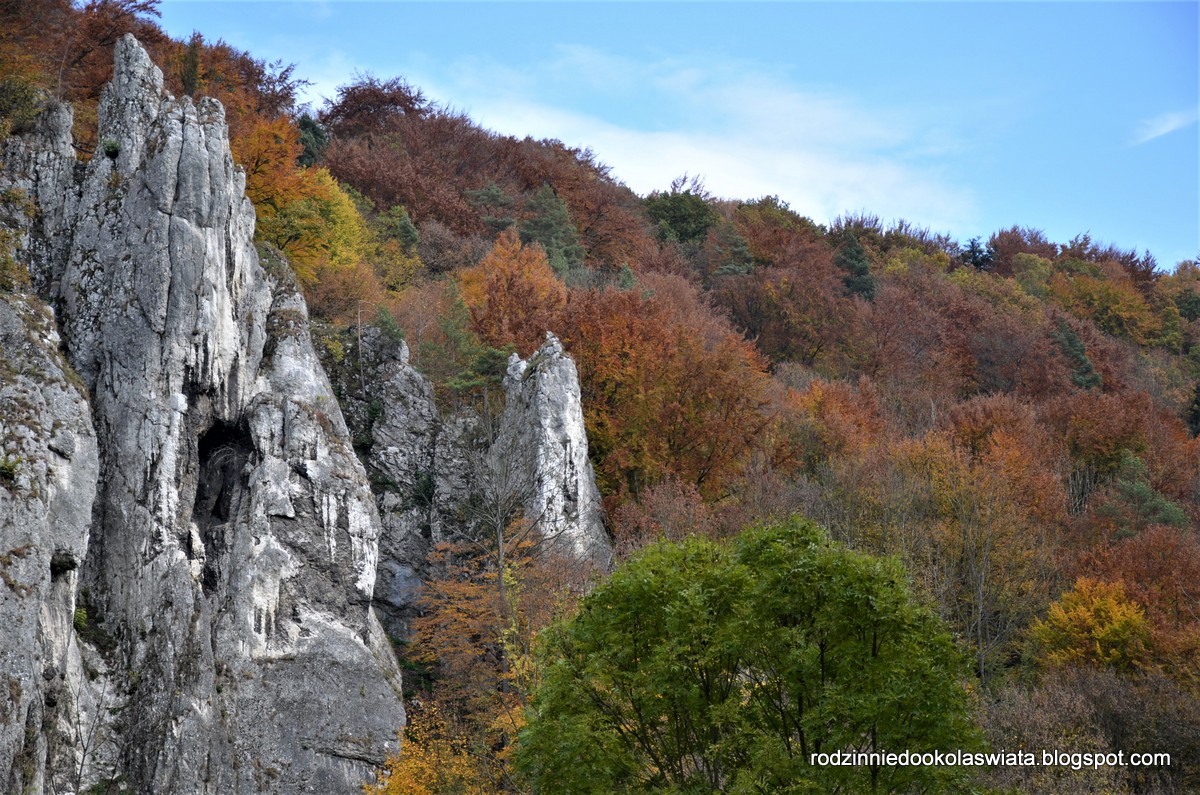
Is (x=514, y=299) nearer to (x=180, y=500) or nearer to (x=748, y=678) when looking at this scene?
(x=180, y=500)

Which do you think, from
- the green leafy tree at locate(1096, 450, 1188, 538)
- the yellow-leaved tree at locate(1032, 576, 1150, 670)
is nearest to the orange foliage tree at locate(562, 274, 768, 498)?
the yellow-leaved tree at locate(1032, 576, 1150, 670)

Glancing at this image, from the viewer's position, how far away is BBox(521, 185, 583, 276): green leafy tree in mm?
49094

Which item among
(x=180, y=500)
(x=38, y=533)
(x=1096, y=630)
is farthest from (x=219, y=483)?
(x=1096, y=630)

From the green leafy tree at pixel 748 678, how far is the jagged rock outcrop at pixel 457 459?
11331 mm

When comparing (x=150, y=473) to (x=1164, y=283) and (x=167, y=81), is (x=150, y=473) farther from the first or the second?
(x=1164, y=283)

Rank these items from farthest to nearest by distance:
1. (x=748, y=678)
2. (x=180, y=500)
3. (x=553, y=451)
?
1. (x=553, y=451)
2. (x=180, y=500)
3. (x=748, y=678)

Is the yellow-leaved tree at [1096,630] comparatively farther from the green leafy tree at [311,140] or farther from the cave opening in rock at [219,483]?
the green leafy tree at [311,140]

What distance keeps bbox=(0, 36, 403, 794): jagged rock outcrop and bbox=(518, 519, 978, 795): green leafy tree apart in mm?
9181

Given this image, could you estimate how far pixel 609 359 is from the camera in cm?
Answer: 3359

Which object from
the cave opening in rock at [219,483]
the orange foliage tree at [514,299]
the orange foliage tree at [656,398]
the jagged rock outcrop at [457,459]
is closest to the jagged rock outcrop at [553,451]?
the jagged rock outcrop at [457,459]

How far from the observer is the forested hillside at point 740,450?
666 inches

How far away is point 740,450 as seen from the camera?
1316 inches

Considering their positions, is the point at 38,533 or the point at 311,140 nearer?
the point at 38,533

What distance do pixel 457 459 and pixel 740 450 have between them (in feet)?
29.0
